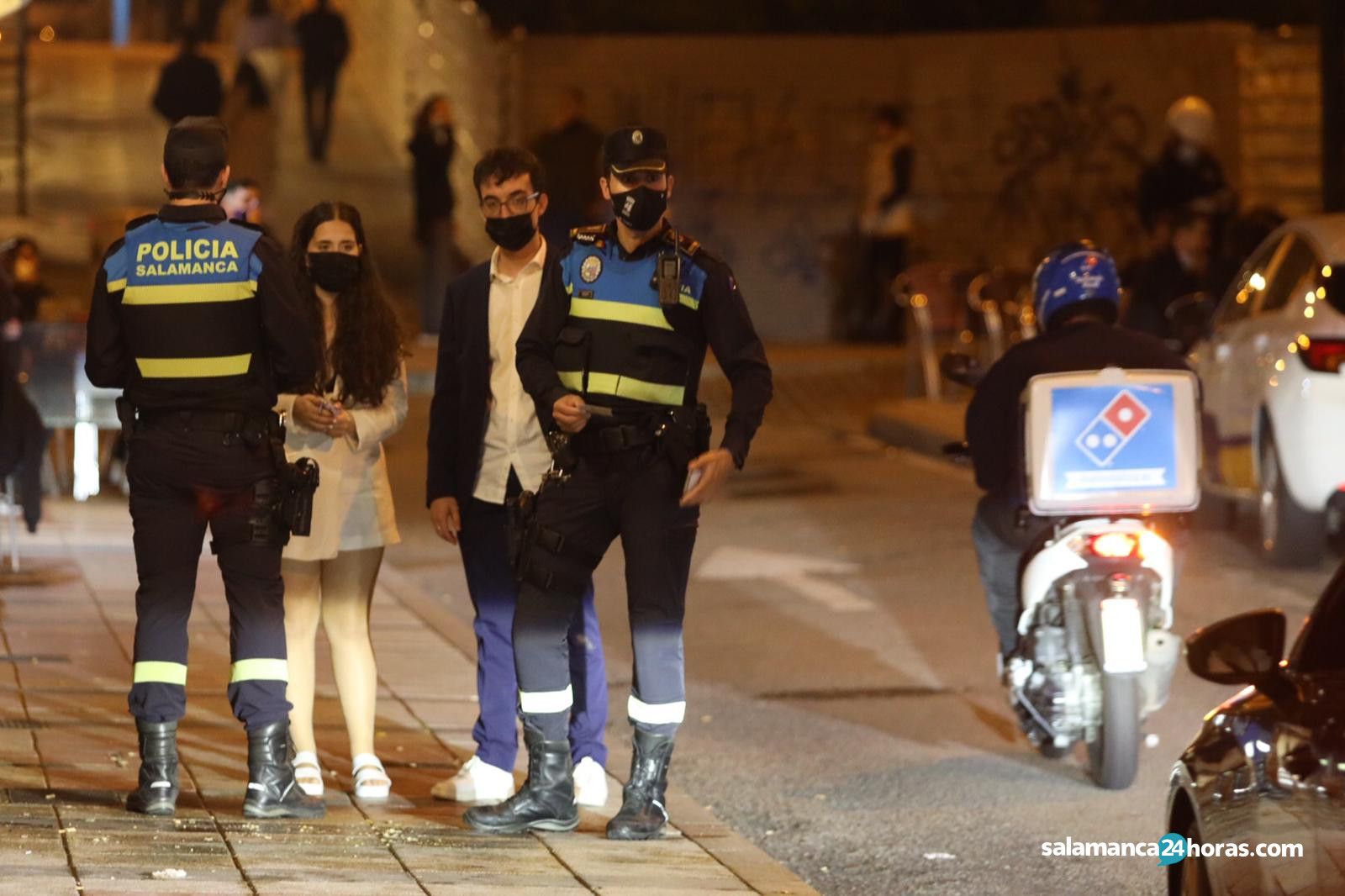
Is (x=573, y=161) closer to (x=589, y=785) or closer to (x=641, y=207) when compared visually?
(x=589, y=785)

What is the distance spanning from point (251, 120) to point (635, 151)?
67.6 feet

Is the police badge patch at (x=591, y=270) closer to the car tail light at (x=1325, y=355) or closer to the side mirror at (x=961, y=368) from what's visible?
the side mirror at (x=961, y=368)

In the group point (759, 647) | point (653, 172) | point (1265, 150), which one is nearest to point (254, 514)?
point (653, 172)

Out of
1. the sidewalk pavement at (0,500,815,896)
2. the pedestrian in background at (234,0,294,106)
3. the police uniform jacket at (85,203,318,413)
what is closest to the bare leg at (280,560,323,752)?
the sidewalk pavement at (0,500,815,896)

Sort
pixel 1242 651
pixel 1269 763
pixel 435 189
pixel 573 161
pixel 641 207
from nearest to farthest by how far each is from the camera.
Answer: pixel 1269 763, pixel 1242 651, pixel 641 207, pixel 573 161, pixel 435 189

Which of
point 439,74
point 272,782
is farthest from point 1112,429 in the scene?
point 439,74

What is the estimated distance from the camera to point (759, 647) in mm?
10812

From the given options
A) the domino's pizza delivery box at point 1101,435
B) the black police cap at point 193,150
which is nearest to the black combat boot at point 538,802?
the black police cap at point 193,150

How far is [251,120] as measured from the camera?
26.8 metres

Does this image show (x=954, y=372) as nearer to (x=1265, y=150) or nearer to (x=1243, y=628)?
(x=1243, y=628)

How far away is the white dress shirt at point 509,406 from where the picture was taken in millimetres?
7367

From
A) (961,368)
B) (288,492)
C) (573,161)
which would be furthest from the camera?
(573,161)

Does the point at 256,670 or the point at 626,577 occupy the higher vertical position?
the point at 626,577

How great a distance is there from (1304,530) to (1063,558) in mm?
4583
